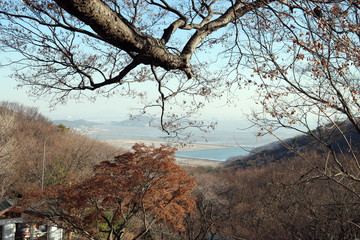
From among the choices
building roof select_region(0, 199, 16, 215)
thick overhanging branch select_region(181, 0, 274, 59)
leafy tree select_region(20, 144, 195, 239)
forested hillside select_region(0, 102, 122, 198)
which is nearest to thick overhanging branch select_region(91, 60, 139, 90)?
thick overhanging branch select_region(181, 0, 274, 59)

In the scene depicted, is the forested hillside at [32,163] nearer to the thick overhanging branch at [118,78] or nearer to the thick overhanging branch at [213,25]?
the thick overhanging branch at [118,78]

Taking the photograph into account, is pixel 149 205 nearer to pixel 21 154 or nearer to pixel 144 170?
pixel 144 170

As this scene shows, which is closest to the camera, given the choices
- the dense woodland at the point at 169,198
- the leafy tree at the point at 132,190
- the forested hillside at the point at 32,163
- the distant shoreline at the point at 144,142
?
the distant shoreline at the point at 144,142

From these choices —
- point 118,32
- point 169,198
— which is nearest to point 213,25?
point 118,32

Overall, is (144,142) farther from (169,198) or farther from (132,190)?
(169,198)

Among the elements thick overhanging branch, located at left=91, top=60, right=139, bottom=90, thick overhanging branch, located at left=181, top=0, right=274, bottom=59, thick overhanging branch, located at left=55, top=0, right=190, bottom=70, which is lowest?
thick overhanging branch, located at left=55, top=0, right=190, bottom=70

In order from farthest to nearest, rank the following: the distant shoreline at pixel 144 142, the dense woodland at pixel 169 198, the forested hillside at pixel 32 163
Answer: the forested hillside at pixel 32 163
the dense woodland at pixel 169 198
the distant shoreline at pixel 144 142

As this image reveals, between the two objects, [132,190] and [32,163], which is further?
[32,163]

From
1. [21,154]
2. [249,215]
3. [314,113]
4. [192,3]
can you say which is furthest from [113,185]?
[21,154]

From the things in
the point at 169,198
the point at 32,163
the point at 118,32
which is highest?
the point at 32,163

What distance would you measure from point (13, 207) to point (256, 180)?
16170mm

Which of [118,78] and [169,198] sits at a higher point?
[118,78]

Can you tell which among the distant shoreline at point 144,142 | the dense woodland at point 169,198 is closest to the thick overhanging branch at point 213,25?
the dense woodland at point 169,198

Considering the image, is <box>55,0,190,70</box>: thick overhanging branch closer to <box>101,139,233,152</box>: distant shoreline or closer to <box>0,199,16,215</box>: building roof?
<box>101,139,233,152</box>: distant shoreline
